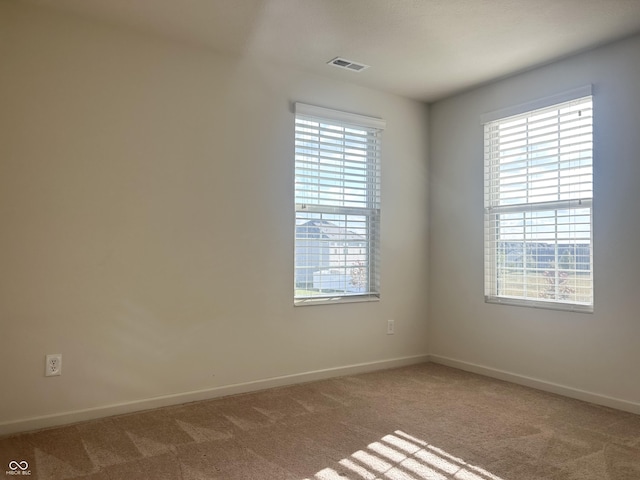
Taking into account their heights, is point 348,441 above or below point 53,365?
below

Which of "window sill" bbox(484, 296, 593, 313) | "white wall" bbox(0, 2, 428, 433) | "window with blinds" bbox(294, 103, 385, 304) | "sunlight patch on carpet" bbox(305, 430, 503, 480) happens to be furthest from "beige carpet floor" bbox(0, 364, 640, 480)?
"window with blinds" bbox(294, 103, 385, 304)

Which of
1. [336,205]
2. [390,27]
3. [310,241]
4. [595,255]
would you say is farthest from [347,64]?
[595,255]

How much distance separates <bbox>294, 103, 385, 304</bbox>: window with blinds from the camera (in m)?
3.79

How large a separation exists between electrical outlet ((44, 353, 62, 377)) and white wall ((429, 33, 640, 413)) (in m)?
3.12

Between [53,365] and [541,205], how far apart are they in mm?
3486

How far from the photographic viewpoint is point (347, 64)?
363 cm

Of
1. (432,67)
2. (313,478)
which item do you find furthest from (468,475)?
(432,67)

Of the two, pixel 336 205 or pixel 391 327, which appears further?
pixel 391 327

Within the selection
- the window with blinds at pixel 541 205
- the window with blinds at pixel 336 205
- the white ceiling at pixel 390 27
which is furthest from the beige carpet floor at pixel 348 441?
the white ceiling at pixel 390 27

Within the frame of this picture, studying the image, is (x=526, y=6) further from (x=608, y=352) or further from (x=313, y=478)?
(x=313, y=478)

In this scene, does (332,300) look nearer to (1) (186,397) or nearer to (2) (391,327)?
(2) (391,327)

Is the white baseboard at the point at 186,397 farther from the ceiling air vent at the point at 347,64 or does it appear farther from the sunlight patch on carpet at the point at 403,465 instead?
the ceiling air vent at the point at 347,64

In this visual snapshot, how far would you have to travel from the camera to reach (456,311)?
4309 mm

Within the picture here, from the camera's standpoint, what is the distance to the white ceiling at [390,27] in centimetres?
274
